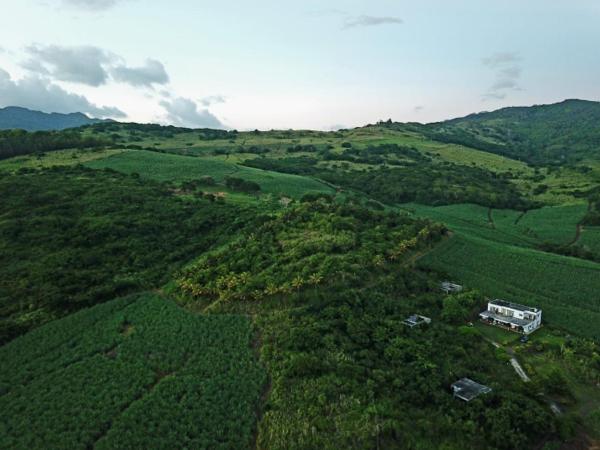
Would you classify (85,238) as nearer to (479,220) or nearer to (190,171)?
(190,171)

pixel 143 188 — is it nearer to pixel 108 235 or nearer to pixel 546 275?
pixel 108 235

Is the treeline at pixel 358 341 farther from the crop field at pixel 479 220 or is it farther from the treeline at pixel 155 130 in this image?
the treeline at pixel 155 130

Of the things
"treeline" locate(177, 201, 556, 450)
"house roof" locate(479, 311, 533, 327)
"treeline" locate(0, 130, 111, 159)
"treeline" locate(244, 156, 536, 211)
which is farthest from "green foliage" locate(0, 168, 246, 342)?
"treeline" locate(244, 156, 536, 211)

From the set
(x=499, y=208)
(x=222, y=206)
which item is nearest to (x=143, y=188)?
(x=222, y=206)

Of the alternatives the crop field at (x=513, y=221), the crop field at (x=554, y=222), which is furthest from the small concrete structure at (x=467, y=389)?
the crop field at (x=554, y=222)

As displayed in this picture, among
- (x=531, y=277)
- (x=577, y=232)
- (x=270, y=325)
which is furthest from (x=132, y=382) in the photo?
(x=577, y=232)

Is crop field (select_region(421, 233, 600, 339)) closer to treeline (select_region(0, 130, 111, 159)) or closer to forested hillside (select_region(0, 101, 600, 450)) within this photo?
forested hillside (select_region(0, 101, 600, 450))

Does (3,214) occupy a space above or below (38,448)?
above
